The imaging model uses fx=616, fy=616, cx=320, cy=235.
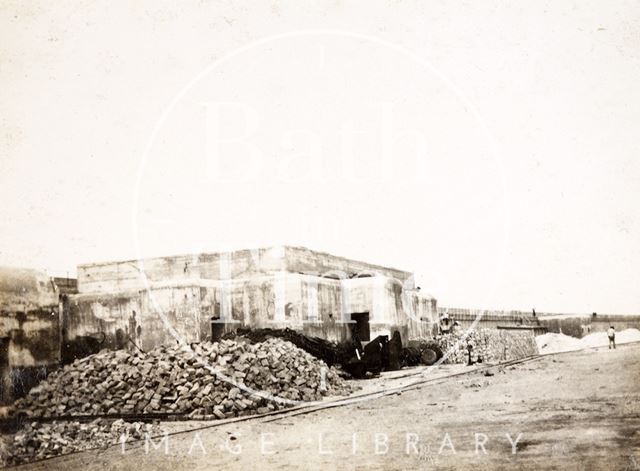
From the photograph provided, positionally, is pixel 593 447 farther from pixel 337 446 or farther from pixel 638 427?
pixel 337 446

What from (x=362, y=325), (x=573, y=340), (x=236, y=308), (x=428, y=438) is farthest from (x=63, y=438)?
(x=573, y=340)

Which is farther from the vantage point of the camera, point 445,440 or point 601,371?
point 601,371

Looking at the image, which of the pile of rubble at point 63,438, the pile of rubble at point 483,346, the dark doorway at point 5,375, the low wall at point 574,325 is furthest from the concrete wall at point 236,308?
the low wall at point 574,325

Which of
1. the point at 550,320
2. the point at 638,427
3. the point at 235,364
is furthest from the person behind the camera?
the point at 550,320

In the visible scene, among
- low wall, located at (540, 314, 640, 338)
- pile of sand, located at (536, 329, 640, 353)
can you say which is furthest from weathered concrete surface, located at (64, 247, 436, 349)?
low wall, located at (540, 314, 640, 338)

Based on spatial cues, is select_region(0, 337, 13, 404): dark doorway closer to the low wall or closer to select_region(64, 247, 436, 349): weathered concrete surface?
select_region(64, 247, 436, 349): weathered concrete surface

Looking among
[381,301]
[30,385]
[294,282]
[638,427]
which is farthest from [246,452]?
[381,301]

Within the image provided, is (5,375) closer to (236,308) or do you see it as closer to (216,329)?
(216,329)
